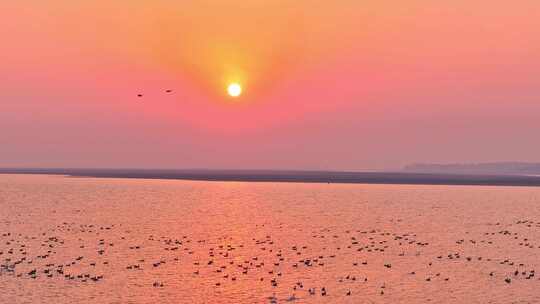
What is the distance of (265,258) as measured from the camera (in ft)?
144

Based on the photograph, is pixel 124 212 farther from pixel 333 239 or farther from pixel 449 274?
pixel 449 274

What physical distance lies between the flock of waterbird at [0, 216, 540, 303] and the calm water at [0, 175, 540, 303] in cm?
8

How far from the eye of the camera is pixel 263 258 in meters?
43.8

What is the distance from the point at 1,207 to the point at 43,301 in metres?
62.5

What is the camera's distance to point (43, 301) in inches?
1192

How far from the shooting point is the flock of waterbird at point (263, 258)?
36.3 metres

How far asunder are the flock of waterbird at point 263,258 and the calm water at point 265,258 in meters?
0.08

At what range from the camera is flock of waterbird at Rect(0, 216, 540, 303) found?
36.3 metres

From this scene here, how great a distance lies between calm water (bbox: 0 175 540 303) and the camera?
3272cm

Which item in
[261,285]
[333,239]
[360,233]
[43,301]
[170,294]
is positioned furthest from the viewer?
[360,233]

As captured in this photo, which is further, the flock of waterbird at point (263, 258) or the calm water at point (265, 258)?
the flock of waterbird at point (263, 258)

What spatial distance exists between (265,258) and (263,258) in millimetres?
132

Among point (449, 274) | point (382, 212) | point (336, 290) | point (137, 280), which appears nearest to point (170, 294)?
point (137, 280)

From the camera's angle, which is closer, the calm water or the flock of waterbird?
the calm water
